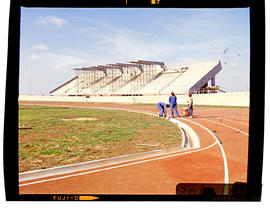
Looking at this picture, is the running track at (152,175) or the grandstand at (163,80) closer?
the running track at (152,175)

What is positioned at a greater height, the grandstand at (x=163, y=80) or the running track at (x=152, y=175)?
the grandstand at (x=163, y=80)

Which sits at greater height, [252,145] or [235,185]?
[252,145]

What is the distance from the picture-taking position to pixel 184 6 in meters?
2.36

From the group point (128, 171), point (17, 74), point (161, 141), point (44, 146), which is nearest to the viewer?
point (17, 74)

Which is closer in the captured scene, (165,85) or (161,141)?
(161,141)

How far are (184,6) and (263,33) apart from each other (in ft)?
2.73

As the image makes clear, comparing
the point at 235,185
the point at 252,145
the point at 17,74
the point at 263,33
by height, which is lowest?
the point at 235,185

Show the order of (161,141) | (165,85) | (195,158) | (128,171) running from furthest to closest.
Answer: (165,85) → (161,141) → (195,158) → (128,171)

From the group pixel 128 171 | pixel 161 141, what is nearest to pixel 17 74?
pixel 128 171

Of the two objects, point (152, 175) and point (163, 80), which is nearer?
point (152, 175)

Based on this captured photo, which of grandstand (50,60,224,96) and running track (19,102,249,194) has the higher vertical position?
grandstand (50,60,224,96)

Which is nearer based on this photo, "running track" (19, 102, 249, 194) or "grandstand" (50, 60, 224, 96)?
"running track" (19, 102, 249, 194)

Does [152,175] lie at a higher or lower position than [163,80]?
lower

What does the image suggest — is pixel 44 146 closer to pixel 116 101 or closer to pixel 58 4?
pixel 58 4
